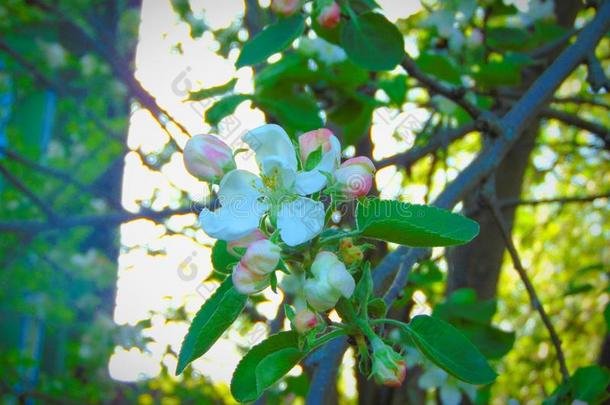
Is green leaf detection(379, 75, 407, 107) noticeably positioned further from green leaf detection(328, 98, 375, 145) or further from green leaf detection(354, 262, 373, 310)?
green leaf detection(354, 262, 373, 310)

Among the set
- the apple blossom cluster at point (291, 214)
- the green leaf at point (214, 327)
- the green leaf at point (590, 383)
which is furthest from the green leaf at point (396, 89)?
the green leaf at point (214, 327)

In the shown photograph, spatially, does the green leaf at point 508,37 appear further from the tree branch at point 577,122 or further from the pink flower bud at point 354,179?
the pink flower bud at point 354,179

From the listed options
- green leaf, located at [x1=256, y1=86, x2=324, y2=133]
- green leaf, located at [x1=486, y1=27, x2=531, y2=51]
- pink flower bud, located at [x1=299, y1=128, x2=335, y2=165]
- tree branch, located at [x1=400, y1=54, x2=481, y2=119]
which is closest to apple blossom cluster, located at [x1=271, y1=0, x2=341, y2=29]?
tree branch, located at [x1=400, y1=54, x2=481, y2=119]

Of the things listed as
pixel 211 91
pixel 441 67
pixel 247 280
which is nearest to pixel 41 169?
pixel 211 91

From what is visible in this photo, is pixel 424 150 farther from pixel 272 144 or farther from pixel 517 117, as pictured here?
pixel 272 144

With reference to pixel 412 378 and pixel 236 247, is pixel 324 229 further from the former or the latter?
pixel 412 378
